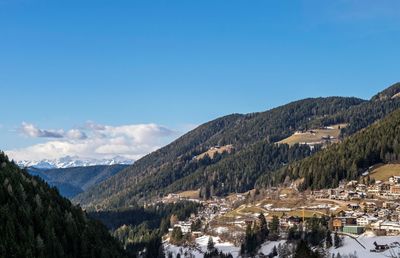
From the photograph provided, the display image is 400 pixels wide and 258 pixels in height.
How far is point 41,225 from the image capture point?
144000mm

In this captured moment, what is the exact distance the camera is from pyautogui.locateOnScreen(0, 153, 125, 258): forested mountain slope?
129125 mm

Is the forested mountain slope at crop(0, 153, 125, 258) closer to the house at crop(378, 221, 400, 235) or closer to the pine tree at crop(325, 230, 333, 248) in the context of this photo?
the pine tree at crop(325, 230, 333, 248)

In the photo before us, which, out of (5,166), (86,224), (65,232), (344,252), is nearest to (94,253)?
(65,232)

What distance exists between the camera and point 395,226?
19712cm

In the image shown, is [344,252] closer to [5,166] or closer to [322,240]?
[322,240]

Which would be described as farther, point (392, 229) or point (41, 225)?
point (392, 229)

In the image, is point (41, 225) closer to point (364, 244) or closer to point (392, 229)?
point (364, 244)

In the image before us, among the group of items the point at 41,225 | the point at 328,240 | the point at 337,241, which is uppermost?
the point at 41,225

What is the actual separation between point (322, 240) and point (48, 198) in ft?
300

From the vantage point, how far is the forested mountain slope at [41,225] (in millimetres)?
129125

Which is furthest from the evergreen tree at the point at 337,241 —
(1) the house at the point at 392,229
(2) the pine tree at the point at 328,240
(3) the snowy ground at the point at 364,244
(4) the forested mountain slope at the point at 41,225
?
(4) the forested mountain slope at the point at 41,225

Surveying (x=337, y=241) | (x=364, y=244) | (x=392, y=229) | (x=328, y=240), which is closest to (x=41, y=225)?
(x=328, y=240)

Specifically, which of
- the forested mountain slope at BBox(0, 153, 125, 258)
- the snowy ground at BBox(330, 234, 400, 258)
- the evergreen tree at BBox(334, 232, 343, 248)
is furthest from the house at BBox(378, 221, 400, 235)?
the forested mountain slope at BBox(0, 153, 125, 258)

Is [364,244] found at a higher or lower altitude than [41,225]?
lower
